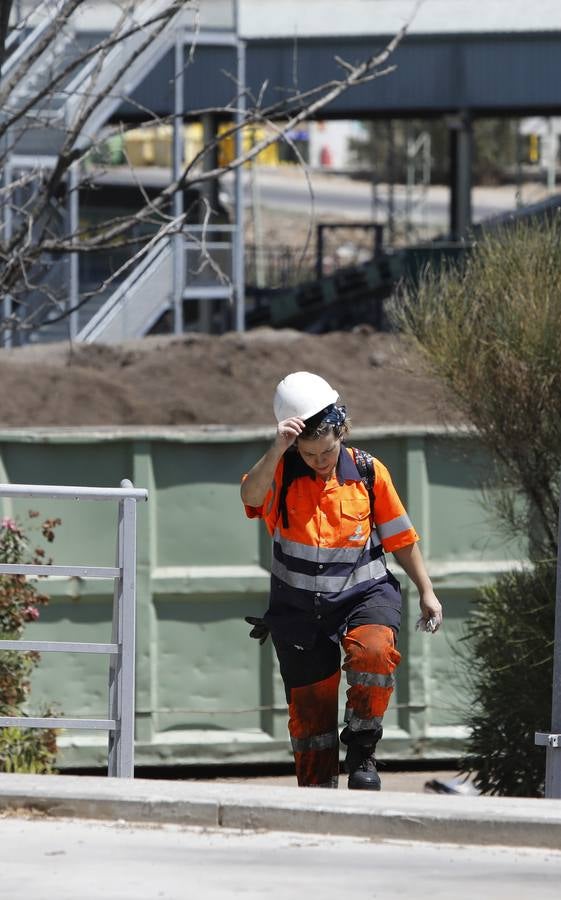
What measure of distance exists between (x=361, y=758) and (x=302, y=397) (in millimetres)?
1292

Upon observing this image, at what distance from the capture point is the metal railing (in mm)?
5504

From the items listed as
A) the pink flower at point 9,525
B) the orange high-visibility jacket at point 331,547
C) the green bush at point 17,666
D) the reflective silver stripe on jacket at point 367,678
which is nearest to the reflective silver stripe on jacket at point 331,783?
the reflective silver stripe on jacket at point 367,678

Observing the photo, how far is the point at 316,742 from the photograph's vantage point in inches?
222

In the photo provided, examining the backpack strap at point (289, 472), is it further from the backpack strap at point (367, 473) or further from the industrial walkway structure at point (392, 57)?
the industrial walkway structure at point (392, 57)

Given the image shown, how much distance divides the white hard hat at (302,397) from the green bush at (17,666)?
1.99 meters

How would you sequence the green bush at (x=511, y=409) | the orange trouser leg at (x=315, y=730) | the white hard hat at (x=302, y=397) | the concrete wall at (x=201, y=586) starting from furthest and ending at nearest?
the concrete wall at (x=201, y=586)
the green bush at (x=511, y=409)
the orange trouser leg at (x=315, y=730)
the white hard hat at (x=302, y=397)

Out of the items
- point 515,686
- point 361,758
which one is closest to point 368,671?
point 361,758

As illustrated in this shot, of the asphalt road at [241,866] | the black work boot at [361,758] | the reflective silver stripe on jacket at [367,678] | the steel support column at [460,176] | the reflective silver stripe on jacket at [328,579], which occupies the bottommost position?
the asphalt road at [241,866]

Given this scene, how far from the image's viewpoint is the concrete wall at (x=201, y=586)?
843 centimetres

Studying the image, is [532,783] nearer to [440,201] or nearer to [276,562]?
[276,562]

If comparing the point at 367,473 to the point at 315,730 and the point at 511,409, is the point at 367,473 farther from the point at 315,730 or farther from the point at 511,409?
the point at 511,409

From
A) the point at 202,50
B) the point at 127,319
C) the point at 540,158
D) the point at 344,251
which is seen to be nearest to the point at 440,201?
the point at 344,251

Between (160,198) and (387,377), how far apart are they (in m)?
14.1

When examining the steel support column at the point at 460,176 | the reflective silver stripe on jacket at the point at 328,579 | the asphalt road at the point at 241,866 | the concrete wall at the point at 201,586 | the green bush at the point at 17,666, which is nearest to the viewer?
the asphalt road at the point at 241,866
